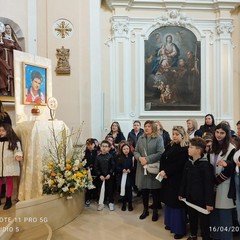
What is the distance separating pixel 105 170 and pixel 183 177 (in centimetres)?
158

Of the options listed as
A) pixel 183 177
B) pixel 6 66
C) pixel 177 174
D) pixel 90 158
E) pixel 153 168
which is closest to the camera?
pixel 183 177

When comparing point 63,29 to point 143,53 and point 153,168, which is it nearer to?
point 143,53

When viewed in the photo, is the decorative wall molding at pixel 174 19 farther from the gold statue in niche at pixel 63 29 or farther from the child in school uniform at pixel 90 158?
the child in school uniform at pixel 90 158

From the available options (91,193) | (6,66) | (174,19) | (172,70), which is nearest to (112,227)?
(91,193)

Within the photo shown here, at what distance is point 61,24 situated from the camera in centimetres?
630

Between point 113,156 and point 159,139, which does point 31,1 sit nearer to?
point 113,156

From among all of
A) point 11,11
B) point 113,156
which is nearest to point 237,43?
point 113,156

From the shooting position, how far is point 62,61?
6.25 metres

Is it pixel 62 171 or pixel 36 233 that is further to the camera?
pixel 62 171

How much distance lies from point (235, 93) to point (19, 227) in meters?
6.40

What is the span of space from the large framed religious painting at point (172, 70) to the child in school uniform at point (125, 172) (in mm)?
3009

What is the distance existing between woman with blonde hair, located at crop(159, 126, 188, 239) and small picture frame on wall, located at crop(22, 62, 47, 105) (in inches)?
89.0

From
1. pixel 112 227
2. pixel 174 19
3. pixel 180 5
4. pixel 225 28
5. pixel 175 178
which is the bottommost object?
pixel 112 227

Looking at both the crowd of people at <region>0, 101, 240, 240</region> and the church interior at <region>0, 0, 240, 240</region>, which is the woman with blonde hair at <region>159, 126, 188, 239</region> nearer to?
the crowd of people at <region>0, 101, 240, 240</region>
